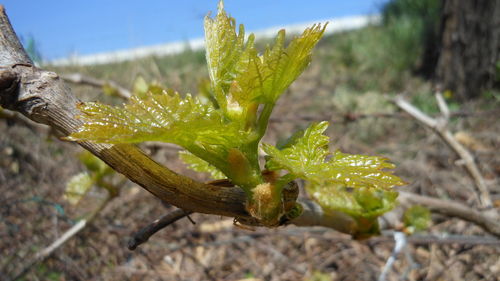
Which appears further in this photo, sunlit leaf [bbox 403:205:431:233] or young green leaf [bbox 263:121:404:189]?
sunlit leaf [bbox 403:205:431:233]

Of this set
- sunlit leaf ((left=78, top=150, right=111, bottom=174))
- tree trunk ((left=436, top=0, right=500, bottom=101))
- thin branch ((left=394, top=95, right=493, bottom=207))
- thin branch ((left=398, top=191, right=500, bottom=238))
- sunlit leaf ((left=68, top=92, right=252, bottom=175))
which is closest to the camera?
sunlit leaf ((left=68, top=92, right=252, bottom=175))

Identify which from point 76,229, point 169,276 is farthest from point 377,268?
point 76,229

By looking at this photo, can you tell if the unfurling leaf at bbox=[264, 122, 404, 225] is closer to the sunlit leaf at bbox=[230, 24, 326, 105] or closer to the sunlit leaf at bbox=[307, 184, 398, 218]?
the sunlit leaf at bbox=[230, 24, 326, 105]

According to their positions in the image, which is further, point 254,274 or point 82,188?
point 254,274

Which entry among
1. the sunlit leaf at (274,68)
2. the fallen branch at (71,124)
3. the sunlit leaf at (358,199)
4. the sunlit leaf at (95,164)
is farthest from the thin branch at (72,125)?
the sunlit leaf at (95,164)

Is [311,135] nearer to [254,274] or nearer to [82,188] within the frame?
[82,188]

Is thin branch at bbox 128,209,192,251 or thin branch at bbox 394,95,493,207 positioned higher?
thin branch at bbox 128,209,192,251

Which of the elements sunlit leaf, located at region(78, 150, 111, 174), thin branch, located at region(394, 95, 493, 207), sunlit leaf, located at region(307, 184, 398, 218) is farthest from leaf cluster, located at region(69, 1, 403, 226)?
thin branch, located at region(394, 95, 493, 207)

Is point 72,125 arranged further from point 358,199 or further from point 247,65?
point 358,199

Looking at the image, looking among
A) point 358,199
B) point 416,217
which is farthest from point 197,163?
point 416,217
